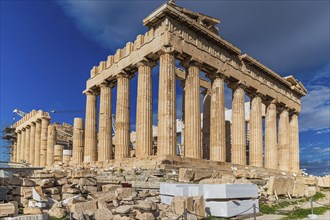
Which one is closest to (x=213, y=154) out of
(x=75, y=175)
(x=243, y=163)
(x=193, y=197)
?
(x=243, y=163)

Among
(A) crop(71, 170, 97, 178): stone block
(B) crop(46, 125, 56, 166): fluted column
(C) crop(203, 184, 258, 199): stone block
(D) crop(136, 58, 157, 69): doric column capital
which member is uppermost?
(D) crop(136, 58, 157, 69): doric column capital

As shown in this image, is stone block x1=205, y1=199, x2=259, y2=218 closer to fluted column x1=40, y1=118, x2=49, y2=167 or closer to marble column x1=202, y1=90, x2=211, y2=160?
marble column x1=202, y1=90, x2=211, y2=160

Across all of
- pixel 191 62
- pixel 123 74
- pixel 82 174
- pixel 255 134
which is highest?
pixel 191 62

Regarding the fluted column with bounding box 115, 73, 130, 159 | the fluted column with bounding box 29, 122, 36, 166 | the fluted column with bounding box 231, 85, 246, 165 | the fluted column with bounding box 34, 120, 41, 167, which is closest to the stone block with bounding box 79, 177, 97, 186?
the fluted column with bounding box 115, 73, 130, 159

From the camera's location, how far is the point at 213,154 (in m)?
25.0

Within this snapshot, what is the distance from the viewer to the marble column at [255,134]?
99.1 ft

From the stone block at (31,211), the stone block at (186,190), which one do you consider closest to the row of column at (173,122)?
the stone block at (186,190)

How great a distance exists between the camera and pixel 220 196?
35.9ft

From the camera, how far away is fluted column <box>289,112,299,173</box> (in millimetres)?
37469

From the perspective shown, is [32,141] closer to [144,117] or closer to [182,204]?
[144,117]

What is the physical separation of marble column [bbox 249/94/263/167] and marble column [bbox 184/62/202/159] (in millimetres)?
9265

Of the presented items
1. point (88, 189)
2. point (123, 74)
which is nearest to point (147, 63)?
point (123, 74)

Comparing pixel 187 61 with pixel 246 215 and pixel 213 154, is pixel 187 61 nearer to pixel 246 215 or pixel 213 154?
pixel 213 154

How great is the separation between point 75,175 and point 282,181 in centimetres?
886
